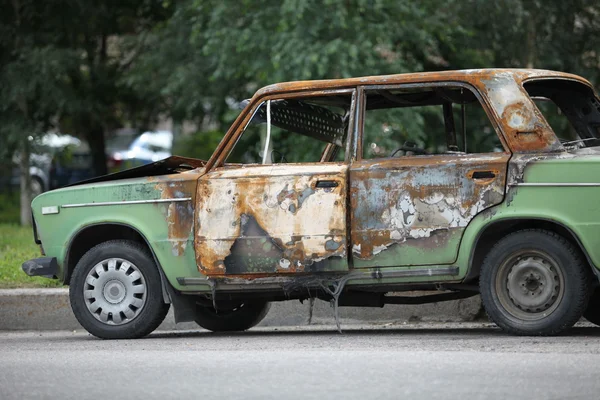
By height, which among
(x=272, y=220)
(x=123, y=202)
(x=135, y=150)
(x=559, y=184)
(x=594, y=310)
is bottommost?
(x=594, y=310)

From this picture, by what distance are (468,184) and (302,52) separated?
11874 millimetres

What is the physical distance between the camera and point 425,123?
21.0 metres

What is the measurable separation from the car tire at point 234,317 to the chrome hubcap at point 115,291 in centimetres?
80

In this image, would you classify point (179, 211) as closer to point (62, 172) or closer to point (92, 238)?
point (92, 238)

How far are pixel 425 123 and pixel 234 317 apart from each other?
1183cm

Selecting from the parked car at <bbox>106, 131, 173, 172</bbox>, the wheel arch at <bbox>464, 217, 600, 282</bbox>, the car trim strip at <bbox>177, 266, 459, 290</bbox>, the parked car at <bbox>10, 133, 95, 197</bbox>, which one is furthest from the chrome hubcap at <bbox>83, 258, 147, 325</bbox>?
the parked car at <bbox>106, 131, 173, 172</bbox>

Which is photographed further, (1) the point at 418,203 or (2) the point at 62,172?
(2) the point at 62,172

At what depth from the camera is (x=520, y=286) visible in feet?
26.2

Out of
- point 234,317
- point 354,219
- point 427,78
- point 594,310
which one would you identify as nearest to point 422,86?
point 427,78

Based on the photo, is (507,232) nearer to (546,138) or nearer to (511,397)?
(546,138)

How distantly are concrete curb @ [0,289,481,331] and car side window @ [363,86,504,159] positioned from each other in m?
→ 1.26

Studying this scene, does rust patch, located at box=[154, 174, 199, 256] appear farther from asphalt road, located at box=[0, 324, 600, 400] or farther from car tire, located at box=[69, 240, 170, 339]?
asphalt road, located at box=[0, 324, 600, 400]

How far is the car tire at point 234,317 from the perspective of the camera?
9.59m

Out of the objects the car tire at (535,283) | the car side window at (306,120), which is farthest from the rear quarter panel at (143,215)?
the car tire at (535,283)
